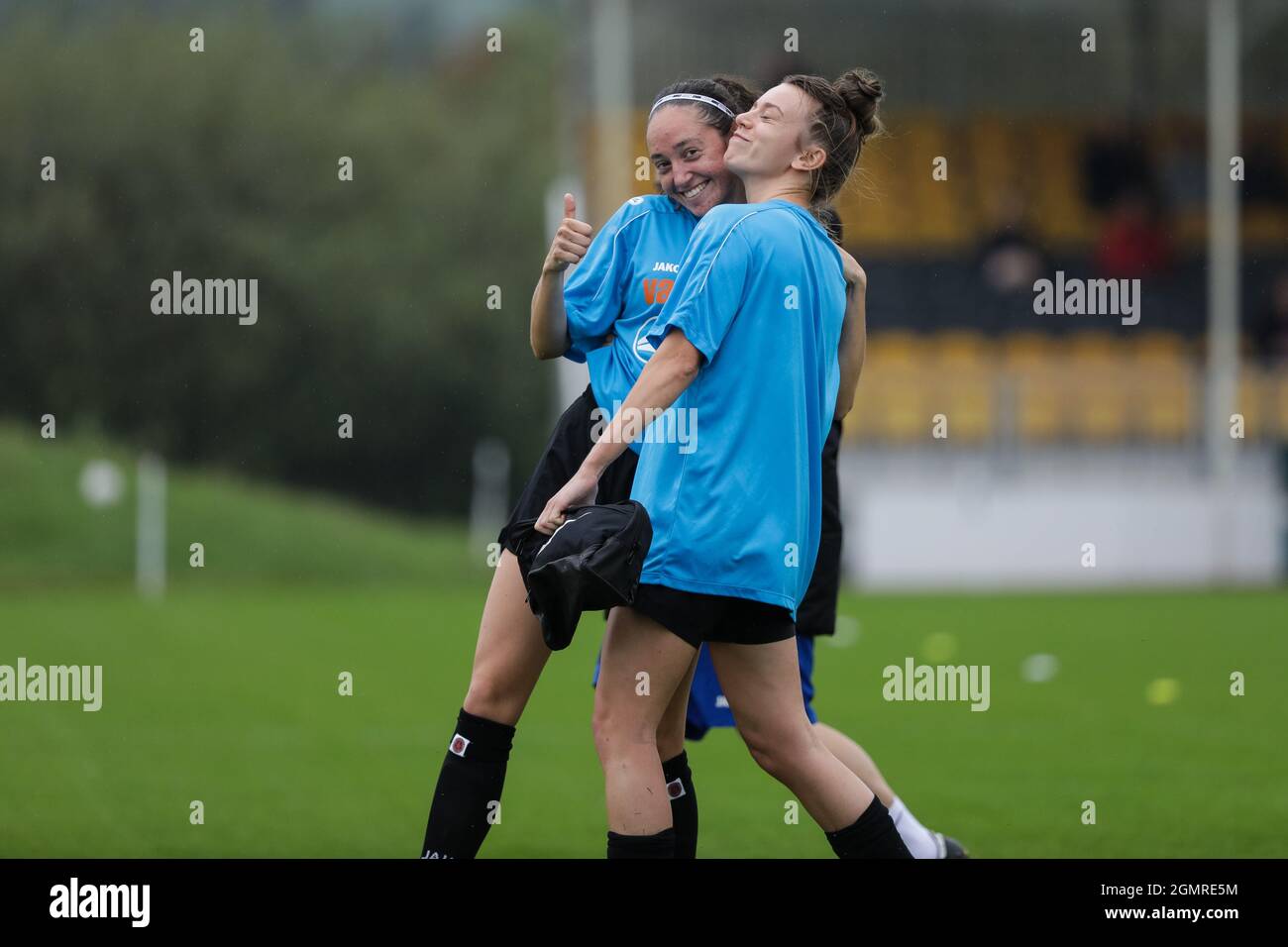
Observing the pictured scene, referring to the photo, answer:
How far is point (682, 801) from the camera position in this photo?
489 centimetres

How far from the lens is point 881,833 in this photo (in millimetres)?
4402

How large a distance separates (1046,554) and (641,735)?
608 inches

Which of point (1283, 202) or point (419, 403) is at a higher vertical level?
point (1283, 202)

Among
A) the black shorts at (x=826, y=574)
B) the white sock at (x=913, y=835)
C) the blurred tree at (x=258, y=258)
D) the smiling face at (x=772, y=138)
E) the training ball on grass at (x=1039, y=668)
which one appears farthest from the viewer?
the blurred tree at (x=258, y=258)

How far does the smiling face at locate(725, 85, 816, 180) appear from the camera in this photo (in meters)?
4.31

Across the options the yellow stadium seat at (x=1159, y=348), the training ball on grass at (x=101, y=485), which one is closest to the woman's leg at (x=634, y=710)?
the yellow stadium seat at (x=1159, y=348)

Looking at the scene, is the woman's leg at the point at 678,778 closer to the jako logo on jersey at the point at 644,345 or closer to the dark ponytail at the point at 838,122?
the jako logo on jersey at the point at 644,345

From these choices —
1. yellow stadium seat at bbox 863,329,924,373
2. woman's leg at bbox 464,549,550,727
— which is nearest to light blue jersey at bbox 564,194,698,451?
woman's leg at bbox 464,549,550,727

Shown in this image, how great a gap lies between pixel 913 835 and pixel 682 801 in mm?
734

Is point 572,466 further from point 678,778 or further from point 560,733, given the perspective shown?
point 560,733

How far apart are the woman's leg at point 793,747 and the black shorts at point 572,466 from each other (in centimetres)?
64

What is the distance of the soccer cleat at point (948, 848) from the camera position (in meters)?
5.23

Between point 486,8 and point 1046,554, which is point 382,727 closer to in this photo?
point 1046,554
